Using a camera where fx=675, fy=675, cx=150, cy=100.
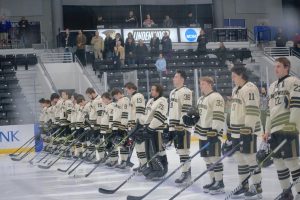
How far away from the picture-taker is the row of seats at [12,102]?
1741cm

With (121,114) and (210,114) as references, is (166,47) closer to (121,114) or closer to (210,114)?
(121,114)

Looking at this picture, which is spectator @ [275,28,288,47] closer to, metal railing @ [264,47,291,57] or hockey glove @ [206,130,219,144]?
metal railing @ [264,47,291,57]

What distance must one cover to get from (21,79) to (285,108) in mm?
13880

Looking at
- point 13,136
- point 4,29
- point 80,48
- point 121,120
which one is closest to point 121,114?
point 121,120

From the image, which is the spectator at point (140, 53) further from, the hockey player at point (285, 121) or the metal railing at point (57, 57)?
the hockey player at point (285, 121)

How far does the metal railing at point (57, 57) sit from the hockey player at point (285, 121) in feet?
48.7

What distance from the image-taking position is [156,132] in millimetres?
9414

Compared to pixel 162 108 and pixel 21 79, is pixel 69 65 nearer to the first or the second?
pixel 21 79

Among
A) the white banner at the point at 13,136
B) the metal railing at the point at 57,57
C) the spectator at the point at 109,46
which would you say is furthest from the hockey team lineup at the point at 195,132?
the metal railing at the point at 57,57

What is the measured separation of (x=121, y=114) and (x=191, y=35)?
13.3 meters

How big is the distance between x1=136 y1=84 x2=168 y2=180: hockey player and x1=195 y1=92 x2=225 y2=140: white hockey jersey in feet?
4.58

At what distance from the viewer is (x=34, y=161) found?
571 inches

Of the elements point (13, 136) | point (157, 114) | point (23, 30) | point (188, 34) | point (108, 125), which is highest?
point (23, 30)

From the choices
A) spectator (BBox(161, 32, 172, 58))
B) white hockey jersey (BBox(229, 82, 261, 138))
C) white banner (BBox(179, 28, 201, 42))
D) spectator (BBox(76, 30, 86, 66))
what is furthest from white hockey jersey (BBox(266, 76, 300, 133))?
white banner (BBox(179, 28, 201, 42))
